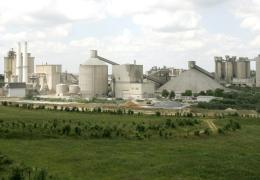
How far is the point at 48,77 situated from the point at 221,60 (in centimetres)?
4898

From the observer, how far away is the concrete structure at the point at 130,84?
7688cm

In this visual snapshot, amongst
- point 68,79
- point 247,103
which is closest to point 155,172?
point 247,103

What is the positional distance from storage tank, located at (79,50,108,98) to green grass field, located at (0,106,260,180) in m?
48.1

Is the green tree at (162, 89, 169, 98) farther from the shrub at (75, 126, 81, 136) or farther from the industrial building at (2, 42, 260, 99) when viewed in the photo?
the shrub at (75, 126, 81, 136)

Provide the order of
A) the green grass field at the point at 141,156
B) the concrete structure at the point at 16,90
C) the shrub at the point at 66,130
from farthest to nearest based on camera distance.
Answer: the concrete structure at the point at 16,90 < the shrub at the point at 66,130 < the green grass field at the point at 141,156

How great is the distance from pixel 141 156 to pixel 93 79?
56084mm

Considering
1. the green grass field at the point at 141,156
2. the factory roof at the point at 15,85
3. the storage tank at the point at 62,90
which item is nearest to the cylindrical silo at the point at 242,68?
the storage tank at the point at 62,90

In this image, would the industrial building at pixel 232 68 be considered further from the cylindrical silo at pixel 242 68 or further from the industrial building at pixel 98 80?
the industrial building at pixel 98 80

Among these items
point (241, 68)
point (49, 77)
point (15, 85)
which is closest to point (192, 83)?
point (49, 77)

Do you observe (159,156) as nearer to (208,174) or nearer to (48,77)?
(208,174)

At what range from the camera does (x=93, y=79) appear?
77.8 m

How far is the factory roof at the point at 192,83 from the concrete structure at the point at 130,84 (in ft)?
38.9

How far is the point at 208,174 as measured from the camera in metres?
18.2

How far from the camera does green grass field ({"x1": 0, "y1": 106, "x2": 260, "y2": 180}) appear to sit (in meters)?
18.5
